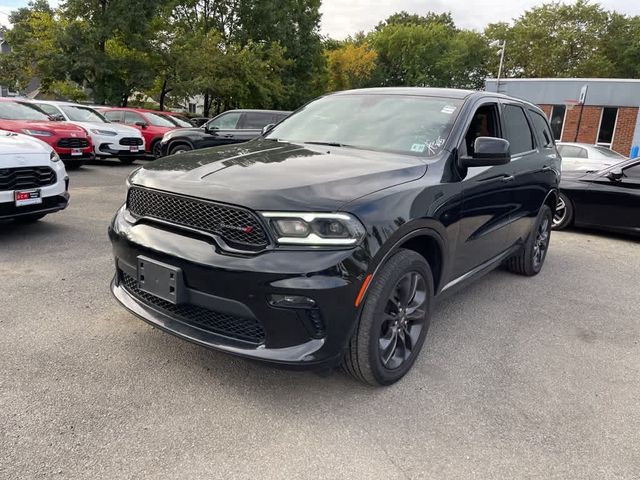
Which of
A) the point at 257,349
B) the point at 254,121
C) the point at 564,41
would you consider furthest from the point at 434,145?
the point at 564,41

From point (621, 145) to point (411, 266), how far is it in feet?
80.5

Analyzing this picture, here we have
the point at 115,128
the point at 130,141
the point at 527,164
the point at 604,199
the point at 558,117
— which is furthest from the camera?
the point at 558,117

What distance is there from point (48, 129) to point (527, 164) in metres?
9.87

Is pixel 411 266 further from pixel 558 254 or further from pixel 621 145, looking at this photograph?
pixel 621 145

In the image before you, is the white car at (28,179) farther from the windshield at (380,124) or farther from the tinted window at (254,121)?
the tinted window at (254,121)

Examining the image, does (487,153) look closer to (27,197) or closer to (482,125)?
(482,125)

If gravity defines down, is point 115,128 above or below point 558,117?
below

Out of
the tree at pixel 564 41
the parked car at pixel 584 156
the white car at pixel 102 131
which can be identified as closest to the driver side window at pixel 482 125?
the parked car at pixel 584 156

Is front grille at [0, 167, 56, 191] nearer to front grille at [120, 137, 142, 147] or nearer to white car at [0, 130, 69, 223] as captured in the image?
white car at [0, 130, 69, 223]

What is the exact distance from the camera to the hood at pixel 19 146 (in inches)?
203

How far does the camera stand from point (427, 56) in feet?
171

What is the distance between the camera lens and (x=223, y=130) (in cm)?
1254

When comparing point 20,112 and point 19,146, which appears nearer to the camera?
point 19,146

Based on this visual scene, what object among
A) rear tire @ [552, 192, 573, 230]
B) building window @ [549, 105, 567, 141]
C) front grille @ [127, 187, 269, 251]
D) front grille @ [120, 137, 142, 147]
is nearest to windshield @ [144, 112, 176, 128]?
front grille @ [120, 137, 142, 147]
